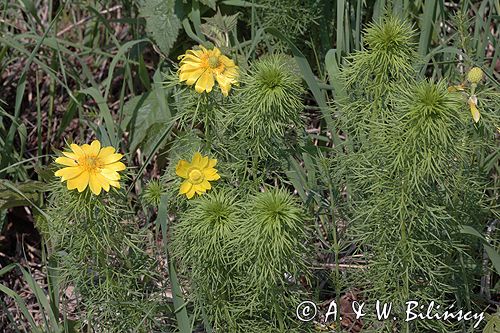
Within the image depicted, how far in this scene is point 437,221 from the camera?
2.09 m

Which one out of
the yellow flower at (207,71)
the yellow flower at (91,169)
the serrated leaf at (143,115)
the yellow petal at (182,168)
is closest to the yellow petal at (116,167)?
the yellow flower at (91,169)

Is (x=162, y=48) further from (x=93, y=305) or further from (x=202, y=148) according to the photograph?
(x=93, y=305)

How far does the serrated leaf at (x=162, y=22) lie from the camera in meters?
2.99

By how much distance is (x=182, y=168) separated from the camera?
6.88 ft

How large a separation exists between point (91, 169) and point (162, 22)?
1087 millimetres

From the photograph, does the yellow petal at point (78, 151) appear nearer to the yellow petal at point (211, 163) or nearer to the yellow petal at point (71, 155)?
the yellow petal at point (71, 155)

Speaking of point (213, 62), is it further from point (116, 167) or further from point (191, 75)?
point (116, 167)

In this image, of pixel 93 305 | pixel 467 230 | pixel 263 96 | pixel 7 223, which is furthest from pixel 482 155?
pixel 7 223

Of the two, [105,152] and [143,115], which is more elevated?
[105,152]

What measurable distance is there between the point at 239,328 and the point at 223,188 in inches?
13.4

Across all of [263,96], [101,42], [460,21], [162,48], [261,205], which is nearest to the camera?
[261,205]

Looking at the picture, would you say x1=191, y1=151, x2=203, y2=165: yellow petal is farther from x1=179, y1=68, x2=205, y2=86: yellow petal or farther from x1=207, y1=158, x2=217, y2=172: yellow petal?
x1=179, y1=68, x2=205, y2=86: yellow petal
